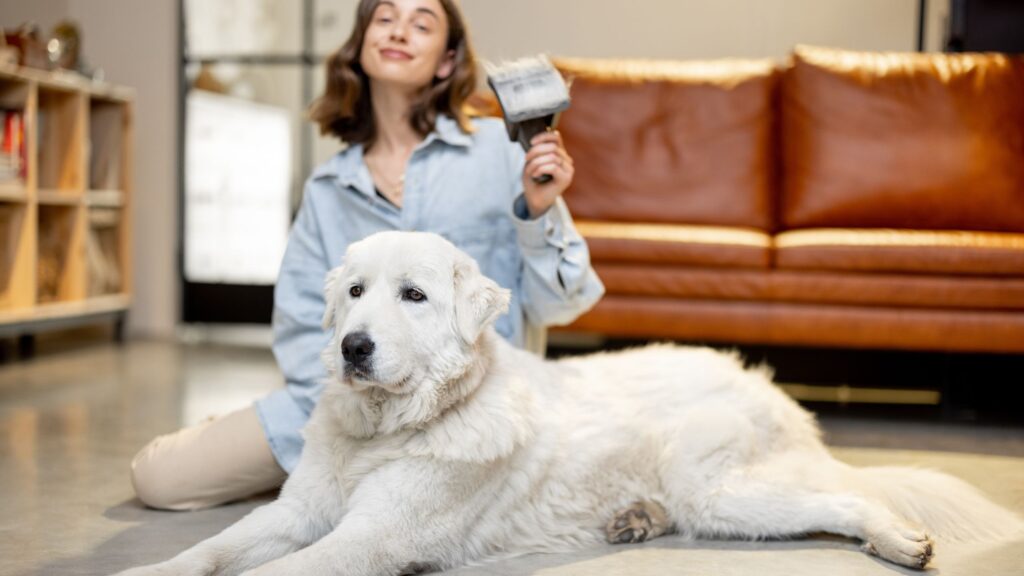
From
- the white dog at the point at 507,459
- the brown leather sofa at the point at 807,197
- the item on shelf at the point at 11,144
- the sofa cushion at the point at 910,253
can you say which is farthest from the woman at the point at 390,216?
the item on shelf at the point at 11,144

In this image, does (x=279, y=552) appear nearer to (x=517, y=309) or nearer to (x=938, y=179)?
(x=517, y=309)

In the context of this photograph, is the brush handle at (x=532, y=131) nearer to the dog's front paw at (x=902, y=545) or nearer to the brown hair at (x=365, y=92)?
the brown hair at (x=365, y=92)

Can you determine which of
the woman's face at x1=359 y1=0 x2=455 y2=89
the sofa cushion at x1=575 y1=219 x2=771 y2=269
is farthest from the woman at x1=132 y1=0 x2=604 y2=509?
the sofa cushion at x1=575 y1=219 x2=771 y2=269

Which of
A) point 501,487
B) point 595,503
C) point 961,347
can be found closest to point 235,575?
point 501,487

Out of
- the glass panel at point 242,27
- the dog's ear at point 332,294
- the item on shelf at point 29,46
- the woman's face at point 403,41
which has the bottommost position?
the dog's ear at point 332,294

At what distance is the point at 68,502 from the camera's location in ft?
8.53

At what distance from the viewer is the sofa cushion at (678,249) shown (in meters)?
3.97

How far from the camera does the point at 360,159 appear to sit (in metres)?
2.75

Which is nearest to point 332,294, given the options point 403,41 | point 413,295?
point 413,295

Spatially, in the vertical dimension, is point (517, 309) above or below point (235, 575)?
above

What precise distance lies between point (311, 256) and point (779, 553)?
4.71 ft

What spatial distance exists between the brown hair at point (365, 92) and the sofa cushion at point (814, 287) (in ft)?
4.65

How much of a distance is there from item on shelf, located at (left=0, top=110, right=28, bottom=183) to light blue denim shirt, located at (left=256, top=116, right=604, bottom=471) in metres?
2.98

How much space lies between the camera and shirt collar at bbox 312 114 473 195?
2.68 metres
